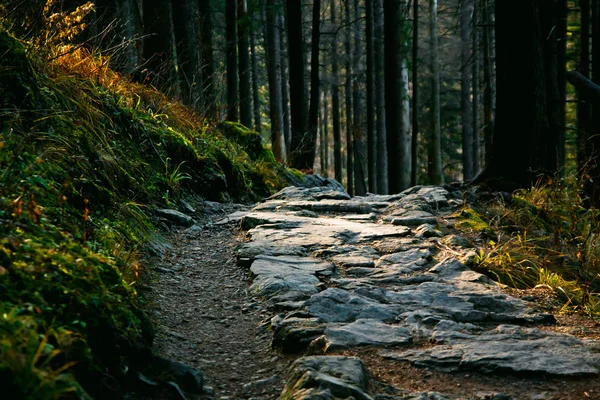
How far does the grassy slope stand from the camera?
6.18ft

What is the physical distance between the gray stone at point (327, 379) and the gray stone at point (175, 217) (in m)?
3.13

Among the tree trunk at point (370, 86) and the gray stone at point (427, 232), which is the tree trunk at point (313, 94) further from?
the gray stone at point (427, 232)

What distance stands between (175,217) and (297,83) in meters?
7.35

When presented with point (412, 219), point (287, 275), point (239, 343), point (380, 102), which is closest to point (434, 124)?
point (380, 102)

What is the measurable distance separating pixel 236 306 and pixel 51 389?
78.5 inches

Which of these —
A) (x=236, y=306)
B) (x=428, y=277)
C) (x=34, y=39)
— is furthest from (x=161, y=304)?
(x=34, y=39)

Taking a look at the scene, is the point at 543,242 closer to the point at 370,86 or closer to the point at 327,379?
the point at 327,379

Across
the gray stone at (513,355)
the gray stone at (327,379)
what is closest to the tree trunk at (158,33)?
the gray stone at (513,355)

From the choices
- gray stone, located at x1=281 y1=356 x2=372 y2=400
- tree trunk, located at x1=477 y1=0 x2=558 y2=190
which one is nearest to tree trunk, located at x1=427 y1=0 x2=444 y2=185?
tree trunk, located at x1=477 y1=0 x2=558 y2=190

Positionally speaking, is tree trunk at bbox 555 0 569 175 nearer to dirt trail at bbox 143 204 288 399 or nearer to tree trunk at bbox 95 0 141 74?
tree trunk at bbox 95 0 141 74

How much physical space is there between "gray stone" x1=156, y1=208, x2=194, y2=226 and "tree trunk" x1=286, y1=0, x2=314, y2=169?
20.1 ft

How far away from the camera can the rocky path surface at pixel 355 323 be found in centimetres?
246

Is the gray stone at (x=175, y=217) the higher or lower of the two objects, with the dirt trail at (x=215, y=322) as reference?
higher

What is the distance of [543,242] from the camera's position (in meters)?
5.28
